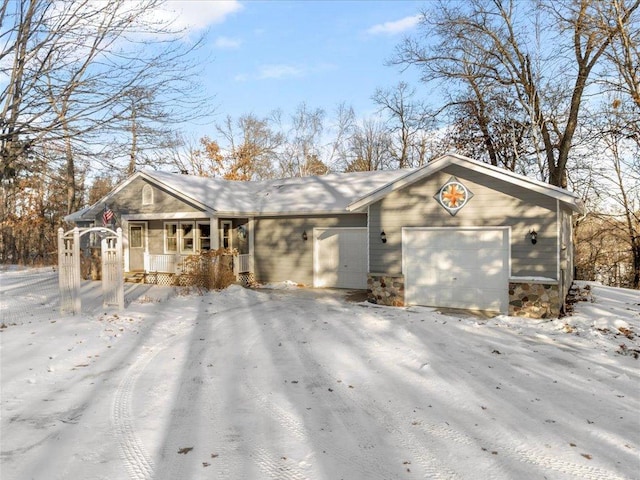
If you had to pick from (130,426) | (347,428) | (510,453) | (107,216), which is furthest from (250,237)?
(510,453)

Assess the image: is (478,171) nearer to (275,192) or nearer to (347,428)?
(347,428)

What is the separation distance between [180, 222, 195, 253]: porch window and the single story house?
43mm

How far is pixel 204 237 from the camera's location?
1678 centimetres

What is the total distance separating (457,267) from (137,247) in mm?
12765

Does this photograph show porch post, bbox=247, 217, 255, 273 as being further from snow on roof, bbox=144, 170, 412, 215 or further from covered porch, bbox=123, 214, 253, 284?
snow on roof, bbox=144, 170, 412, 215

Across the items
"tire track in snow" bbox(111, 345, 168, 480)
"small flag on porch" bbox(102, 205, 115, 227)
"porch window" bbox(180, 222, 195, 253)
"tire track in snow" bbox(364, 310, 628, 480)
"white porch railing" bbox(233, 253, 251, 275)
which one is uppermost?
"small flag on porch" bbox(102, 205, 115, 227)

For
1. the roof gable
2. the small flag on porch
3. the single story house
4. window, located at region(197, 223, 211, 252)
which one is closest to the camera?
the roof gable

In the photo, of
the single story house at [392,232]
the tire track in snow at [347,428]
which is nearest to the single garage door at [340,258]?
the single story house at [392,232]

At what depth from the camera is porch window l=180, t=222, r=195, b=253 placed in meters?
17.0

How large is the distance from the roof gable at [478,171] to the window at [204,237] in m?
6.81

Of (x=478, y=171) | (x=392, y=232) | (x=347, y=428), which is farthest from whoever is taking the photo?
(x=392, y=232)

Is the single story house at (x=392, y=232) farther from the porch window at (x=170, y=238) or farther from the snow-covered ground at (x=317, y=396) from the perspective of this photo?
the snow-covered ground at (x=317, y=396)

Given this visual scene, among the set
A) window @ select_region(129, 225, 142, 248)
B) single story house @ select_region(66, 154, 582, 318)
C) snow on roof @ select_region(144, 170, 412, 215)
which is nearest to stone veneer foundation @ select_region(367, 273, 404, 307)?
single story house @ select_region(66, 154, 582, 318)

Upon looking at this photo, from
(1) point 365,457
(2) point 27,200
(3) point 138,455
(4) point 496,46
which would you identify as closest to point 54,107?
(3) point 138,455
